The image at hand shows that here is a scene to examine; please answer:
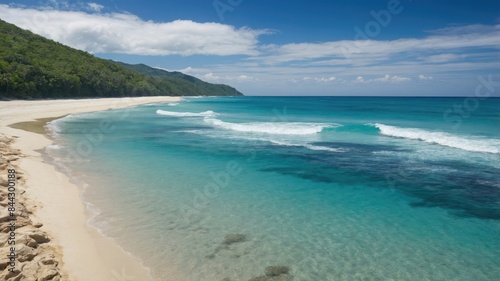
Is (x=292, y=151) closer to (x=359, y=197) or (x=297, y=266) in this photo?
(x=359, y=197)

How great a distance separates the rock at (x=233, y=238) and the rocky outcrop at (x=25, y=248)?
13.3 ft

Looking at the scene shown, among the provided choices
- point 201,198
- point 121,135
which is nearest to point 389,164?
point 201,198

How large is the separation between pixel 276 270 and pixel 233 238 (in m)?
2.02

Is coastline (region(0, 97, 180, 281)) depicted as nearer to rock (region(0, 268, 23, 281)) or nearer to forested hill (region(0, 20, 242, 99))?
rock (region(0, 268, 23, 281))

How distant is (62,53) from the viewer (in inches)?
3839

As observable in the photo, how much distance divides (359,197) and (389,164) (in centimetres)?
738

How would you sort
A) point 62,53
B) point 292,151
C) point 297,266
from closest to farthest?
1. point 297,266
2. point 292,151
3. point 62,53

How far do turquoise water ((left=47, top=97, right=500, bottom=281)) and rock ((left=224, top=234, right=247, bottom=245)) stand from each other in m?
0.18

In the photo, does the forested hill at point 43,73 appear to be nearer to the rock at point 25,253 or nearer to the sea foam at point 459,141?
the rock at point 25,253

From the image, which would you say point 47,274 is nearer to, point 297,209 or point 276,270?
point 276,270

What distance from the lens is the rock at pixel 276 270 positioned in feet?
25.5

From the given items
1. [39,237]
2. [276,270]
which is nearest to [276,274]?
[276,270]

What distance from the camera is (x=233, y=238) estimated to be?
31.4 ft

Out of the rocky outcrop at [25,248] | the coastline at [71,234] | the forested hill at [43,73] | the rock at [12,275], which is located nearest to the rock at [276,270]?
the coastline at [71,234]
